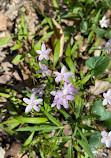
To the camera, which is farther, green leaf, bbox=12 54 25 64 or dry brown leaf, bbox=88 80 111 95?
dry brown leaf, bbox=88 80 111 95

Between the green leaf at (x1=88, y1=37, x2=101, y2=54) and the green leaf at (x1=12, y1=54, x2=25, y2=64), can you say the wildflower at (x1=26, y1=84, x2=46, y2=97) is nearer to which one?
the green leaf at (x1=12, y1=54, x2=25, y2=64)

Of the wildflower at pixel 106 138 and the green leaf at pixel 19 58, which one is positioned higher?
the green leaf at pixel 19 58

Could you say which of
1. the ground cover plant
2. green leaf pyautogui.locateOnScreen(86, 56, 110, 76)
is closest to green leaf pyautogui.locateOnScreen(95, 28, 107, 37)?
the ground cover plant

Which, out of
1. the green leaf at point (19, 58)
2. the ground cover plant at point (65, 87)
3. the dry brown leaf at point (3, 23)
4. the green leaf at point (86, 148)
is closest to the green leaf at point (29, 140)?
the ground cover plant at point (65, 87)

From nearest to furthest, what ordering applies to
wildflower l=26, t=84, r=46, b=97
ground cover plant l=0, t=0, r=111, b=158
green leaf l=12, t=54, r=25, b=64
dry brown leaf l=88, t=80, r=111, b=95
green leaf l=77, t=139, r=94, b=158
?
green leaf l=77, t=139, r=94, b=158
ground cover plant l=0, t=0, r=111, b=158
wildflower l=26, t=84, r=46, b=97
green leaf l=12, t=54, r=25, b=64
dry brown leaf l=88, t=80, r=111, b=95

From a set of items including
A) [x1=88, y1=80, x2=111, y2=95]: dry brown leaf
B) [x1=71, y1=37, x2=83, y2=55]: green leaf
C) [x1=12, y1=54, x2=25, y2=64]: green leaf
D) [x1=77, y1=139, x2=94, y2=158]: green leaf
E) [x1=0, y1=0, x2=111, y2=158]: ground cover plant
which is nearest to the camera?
[x1=77, y1=139, x2=94, y2=158]: green leaf

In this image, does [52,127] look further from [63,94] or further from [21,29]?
[21,29]

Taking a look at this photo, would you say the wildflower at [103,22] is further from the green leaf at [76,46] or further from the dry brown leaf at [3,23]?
the dry brown leaf at [3,23]
